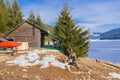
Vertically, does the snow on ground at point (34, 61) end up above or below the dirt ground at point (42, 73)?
above

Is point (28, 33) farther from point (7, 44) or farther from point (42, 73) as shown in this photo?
point (42, 73)

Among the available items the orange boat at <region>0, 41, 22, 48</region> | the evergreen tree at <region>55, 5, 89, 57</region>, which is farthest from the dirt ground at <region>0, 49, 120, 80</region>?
the evergreen tree at <region>55, 5, 89, 57</region>

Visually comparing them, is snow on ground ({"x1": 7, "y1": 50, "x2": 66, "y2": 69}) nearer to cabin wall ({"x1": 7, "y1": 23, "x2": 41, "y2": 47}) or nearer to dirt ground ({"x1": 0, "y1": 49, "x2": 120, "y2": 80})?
dirt ground ({"x1": 0, "y1": 49, "x2": 120, "y2": 80})

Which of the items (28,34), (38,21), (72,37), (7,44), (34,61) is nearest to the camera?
(34,61)

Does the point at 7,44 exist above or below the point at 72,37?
below

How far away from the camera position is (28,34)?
46625mm

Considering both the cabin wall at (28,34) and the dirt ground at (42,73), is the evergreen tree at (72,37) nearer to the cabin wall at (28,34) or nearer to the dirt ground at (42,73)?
the cabin wall at (28,34)

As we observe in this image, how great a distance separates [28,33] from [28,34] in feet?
0.75

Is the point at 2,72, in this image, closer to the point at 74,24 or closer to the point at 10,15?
the point at 74,24

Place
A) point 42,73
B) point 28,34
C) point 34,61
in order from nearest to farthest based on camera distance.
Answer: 1. point 42,73
2. point 34,61
3. point 28,34

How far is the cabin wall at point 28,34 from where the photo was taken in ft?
151

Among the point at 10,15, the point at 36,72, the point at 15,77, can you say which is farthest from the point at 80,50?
the point at 10,15

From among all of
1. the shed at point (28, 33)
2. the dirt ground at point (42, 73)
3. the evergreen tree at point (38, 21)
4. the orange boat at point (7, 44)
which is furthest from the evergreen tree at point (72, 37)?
the evergreen tree at point (38, 21)

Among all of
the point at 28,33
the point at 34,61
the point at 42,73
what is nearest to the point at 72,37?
the point at 34,61
